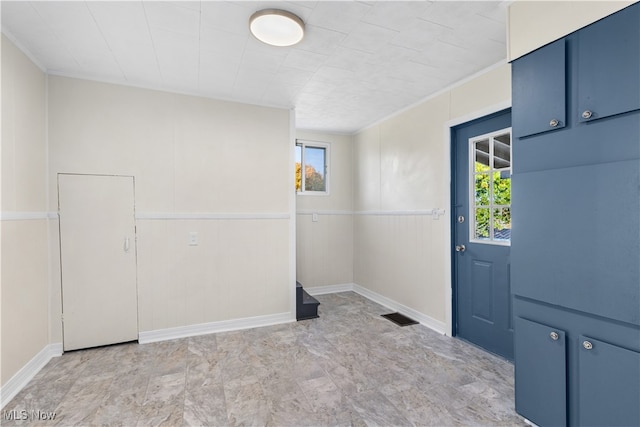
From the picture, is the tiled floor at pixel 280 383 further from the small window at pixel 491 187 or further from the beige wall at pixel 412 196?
→ the small window at pixel 491 187

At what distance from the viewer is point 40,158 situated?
104 inches

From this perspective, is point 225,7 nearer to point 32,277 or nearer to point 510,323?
point 32,277

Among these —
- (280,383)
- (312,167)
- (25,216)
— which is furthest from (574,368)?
(312,167)

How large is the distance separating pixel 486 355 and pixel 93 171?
3.97 meters

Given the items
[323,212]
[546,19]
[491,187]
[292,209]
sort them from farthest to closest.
Answer: [323,212] → [292,209] → [491,187] → [546,19]

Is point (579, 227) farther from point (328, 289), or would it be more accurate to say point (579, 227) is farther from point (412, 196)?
point (328, 289)

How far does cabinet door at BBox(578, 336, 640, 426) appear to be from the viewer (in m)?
1.42

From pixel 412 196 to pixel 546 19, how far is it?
7.17ft

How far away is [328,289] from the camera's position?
4.90m

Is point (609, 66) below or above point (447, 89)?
below

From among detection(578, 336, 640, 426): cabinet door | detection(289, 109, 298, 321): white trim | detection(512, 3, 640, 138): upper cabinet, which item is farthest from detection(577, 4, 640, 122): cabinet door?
detection(289, 109, 298, 321): white trim

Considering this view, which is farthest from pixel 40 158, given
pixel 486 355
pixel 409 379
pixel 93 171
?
pixel 486 355

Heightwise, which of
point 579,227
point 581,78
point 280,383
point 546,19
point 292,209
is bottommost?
point 280,383

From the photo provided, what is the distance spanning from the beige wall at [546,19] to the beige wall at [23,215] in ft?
11.0
